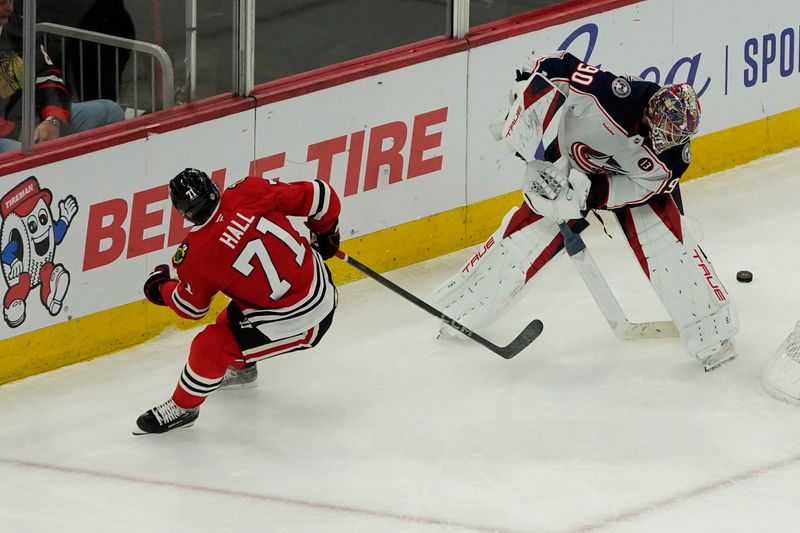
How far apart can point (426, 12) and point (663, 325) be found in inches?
59.4

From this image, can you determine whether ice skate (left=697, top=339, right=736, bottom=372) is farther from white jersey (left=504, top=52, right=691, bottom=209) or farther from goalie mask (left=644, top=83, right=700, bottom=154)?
goalie mask (left=644, top=83, right=700, bottom=154)

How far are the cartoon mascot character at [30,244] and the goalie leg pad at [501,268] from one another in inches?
49.0

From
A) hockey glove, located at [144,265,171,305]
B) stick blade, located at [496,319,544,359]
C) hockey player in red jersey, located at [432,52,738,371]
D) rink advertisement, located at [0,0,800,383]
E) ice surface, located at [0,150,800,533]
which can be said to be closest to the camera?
ice surface, located at [0,150,800,533]

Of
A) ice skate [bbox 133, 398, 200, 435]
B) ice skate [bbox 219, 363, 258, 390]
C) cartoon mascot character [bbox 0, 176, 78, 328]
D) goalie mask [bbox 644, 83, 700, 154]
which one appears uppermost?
goalie mask [bbox 644, 83, 700, 154]

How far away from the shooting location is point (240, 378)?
5137 mm

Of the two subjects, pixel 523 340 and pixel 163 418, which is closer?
pixel 163 418

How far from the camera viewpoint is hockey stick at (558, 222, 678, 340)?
5199mm

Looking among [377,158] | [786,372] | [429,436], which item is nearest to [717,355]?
[786,372]

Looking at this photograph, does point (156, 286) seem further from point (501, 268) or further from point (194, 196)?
point (501, 268)

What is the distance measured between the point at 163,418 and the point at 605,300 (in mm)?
1531

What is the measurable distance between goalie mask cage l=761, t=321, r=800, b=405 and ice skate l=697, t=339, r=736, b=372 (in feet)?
0.56

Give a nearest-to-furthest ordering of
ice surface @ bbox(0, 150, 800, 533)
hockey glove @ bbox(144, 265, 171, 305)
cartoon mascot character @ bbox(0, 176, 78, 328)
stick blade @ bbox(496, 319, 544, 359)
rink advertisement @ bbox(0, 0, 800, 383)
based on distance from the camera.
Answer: ice surface @ bbox(0, 150, 800, 533)
hockey glove @ bbox(144, 265, 171, 305)
cartoon mascot character @ bbox(0, 176, 78, 328)
rink advertisement @ bbox(0, 0, 800, 383)
stick blade @ bbox(496, 319, 544, 359)

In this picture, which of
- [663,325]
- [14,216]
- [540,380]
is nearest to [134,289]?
[14,216]

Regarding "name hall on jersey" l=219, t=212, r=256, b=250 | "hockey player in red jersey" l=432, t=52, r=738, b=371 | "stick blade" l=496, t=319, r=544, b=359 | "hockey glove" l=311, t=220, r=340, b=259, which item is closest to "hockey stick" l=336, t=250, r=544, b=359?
"stick blade" l=496, t=319, r=544, b=359
